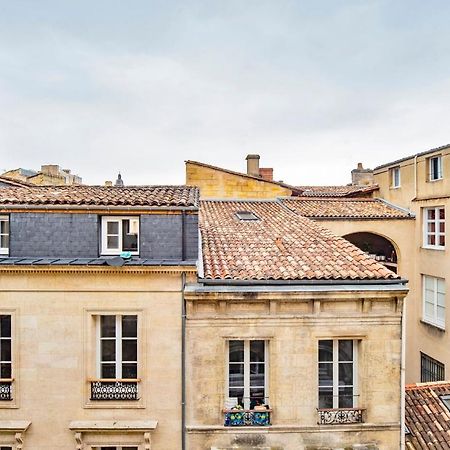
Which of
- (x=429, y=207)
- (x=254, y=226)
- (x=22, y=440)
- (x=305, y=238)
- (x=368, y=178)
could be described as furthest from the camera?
(x=368, y=178)

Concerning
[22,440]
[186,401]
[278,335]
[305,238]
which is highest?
[305,238]

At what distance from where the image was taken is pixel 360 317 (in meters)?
→ 9.60

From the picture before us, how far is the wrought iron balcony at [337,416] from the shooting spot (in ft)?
31.0

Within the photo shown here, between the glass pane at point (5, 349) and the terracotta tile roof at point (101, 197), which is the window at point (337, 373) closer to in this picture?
the terracotta tile roof at point (101, 197)

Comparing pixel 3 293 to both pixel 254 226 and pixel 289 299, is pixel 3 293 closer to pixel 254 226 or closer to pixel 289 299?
pixel 289 299

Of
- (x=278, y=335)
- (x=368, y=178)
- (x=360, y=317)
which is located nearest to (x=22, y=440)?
(x=278, y=335)

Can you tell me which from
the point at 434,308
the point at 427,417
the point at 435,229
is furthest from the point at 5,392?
the point at 435,229

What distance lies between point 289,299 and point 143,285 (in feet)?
11.5

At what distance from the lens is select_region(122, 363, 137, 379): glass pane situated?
952cm

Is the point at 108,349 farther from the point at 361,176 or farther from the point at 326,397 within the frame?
the point at 361,176

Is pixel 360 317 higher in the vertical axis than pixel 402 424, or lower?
higher

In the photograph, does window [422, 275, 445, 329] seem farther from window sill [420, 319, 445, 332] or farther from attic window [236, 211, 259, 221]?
attic window [236, 211, 259, 221]

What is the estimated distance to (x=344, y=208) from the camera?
2053 cm

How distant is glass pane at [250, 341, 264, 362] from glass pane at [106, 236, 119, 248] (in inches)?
162
